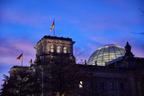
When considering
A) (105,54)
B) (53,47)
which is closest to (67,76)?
(53,47)

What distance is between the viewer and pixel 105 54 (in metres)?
129

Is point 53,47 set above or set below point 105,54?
below

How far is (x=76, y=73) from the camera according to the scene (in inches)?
3093

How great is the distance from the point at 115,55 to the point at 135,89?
27.1 metres

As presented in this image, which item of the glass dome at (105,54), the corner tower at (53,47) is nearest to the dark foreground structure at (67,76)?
the corner tower at (53,47)

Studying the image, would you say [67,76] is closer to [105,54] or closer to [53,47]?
[53,47]

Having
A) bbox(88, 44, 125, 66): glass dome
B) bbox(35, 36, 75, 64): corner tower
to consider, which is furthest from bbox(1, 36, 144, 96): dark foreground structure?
bbox(88, 44, 125, 66): glass dome

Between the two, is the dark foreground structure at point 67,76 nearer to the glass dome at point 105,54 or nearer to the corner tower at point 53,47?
the corner tower at point 53,47

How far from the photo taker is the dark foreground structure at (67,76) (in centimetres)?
7681

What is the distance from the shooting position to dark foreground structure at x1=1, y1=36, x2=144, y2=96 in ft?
252

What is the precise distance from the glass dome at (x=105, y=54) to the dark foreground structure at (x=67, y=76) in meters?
13.5

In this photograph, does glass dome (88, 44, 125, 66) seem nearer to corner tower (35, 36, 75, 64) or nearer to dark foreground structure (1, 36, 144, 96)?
dark foreground structure (1, 36, 144, 96)

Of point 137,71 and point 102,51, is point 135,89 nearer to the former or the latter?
point 137,71

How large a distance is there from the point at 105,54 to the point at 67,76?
55342 mm
